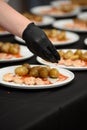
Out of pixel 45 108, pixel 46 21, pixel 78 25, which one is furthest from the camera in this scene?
A: pixel 46 21

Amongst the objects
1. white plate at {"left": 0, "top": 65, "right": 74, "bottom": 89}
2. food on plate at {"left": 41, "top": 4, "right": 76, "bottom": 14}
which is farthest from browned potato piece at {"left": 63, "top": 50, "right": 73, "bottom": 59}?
food on plate at {"left": 41, "top": 4, "right": 76, "bottom": 14}

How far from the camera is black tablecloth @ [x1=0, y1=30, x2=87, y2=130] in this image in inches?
36.1

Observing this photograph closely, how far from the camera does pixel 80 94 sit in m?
1.10

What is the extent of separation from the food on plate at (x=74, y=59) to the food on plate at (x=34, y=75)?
116mm

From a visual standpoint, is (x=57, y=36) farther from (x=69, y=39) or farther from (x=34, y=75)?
(x=34, y=75)

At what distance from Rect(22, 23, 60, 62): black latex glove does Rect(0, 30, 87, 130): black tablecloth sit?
108 mm

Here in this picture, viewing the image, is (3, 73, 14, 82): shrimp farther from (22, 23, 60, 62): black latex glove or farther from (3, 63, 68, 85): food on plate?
(22, 23, 60, 62): black latex glove

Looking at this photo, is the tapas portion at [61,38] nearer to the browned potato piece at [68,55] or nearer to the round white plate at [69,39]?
the round white plate at [69,39]

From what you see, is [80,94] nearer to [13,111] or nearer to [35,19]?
[13,111]

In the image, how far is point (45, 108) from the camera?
3.22 feet

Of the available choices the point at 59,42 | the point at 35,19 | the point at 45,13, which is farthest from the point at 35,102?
the point at 45,13

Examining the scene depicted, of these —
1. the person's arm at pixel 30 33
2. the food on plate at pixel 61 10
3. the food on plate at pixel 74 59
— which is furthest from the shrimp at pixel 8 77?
the food on plate at pixel 61 10

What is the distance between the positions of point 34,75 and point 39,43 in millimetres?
103

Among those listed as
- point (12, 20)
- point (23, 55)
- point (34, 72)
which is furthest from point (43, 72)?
point (23, 55)
